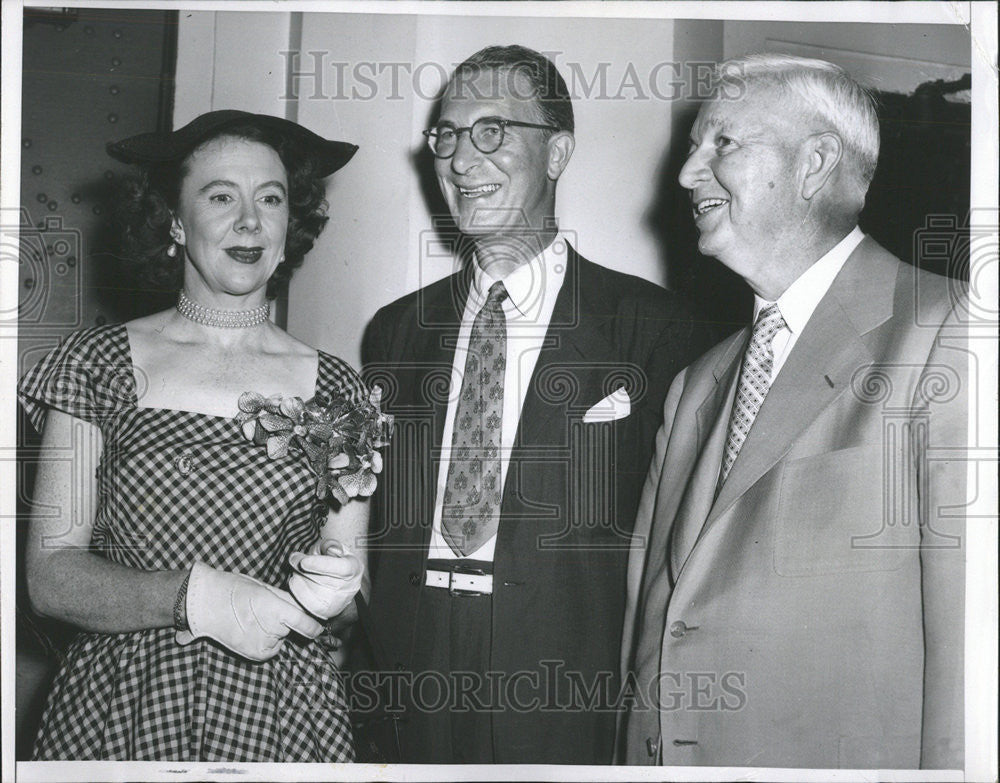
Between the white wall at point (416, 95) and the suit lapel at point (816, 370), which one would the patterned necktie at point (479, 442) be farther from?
the suit lapel at point (816, 370)

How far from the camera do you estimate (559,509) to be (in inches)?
66.1

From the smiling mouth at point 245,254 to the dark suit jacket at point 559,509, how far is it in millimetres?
293

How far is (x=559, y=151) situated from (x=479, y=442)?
52 centimetres

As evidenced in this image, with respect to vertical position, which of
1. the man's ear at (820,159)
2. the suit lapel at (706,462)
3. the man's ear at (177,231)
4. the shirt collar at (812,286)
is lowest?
the suit lapel at (706,462)

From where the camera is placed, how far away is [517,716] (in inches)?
66.4

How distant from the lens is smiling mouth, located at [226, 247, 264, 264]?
5.49 ft

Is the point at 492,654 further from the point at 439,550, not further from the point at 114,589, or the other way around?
the point at 114,589

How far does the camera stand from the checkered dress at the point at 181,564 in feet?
5.29

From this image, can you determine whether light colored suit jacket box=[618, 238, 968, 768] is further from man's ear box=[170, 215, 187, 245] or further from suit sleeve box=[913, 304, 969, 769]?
man's ear box=[170, 215, 187, 245]

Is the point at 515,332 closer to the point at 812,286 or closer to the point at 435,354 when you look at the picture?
the point at 435,354

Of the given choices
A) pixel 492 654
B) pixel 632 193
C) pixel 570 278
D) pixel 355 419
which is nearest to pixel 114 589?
pixel 355 419

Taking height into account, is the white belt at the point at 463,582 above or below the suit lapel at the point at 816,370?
below

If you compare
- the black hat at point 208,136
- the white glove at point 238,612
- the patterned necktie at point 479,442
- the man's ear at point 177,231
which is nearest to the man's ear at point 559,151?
the patterned necktie at point 479,442

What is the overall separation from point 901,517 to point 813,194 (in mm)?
533
